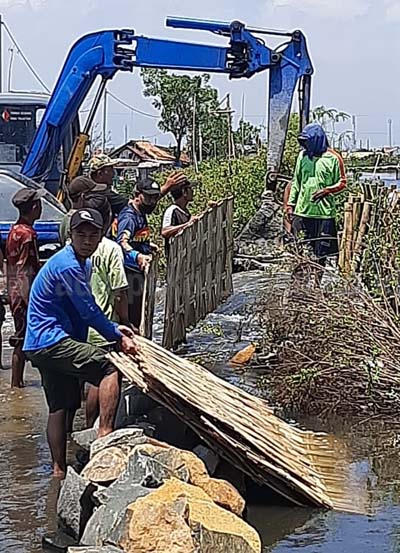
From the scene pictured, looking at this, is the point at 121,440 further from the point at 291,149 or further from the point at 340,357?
the point at 291,149

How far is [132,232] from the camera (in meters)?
9.55

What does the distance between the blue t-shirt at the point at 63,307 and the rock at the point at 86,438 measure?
2.24 ft

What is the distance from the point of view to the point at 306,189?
38.5 ft

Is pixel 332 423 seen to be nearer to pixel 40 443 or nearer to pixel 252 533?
pixel 40 443

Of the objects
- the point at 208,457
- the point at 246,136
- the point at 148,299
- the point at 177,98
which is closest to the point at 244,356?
the point at 148,299

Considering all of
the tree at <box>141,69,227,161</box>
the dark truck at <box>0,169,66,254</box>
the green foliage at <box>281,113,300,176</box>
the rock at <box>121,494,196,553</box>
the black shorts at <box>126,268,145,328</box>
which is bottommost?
the rock at <box>121,494,196,553</box>

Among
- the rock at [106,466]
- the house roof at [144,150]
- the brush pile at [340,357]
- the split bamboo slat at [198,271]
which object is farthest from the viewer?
the house roof at [144,150]

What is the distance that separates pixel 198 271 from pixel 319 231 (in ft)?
4.52

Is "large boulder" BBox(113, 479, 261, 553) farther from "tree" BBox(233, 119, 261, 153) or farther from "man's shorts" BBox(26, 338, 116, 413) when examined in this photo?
"tree" BBox(233, 119, 261, 153)

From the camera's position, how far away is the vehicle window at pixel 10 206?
15078mm

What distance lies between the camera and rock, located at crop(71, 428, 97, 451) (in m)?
7.37

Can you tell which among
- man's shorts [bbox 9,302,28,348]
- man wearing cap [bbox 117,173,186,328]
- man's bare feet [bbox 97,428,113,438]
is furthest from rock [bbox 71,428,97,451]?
man's shorts [bbox 9,302,28,348]

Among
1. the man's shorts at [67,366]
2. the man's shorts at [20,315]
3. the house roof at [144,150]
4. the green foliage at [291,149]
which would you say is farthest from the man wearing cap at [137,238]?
the house roof at [144,150]

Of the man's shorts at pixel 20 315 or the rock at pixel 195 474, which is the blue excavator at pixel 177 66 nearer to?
the man's shorts at pixel 20 315
